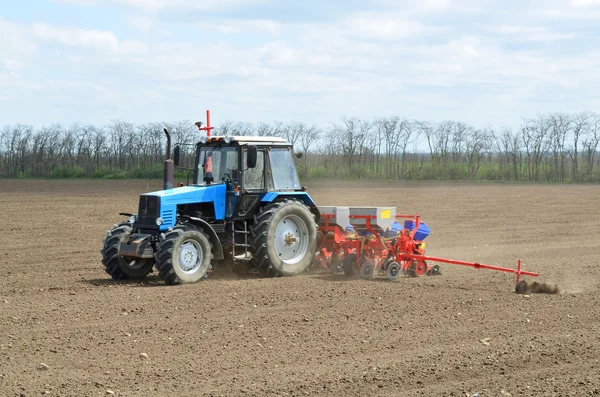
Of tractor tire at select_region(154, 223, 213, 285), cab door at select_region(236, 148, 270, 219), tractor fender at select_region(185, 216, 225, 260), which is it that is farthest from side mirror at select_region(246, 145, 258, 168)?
tractor tire at select_region(154, 223, 213, 285)

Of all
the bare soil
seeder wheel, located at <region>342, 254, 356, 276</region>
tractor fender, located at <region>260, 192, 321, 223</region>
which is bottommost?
the bare soil

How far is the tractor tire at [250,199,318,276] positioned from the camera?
12086 mm

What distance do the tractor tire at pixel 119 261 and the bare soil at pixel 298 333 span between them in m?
0.26

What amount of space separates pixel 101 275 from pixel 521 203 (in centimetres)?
2107

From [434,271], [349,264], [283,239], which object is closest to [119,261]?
[283,239]

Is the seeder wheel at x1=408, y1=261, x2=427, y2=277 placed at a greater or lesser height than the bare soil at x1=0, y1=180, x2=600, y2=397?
greater

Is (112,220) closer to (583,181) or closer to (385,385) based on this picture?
A: (385,385)

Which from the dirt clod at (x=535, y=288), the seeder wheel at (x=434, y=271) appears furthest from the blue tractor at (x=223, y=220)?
the dirt clod at (x=535, y=288)

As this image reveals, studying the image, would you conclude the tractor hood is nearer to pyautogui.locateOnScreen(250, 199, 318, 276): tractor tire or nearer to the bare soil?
pyautogui.locateOnScreen(250, 199, 318, 276): tractor tire

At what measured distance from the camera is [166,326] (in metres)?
8.78

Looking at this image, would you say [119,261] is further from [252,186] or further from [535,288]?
[535,288]

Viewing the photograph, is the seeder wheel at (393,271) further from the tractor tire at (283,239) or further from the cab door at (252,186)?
the cab door at (252,186)

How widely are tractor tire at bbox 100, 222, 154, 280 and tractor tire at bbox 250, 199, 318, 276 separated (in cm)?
171

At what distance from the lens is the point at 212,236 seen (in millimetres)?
11906
